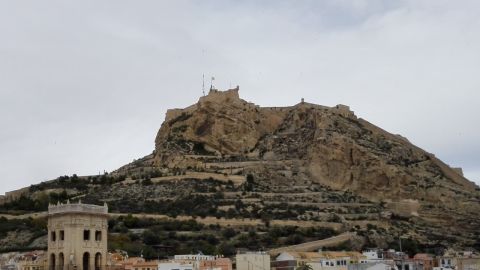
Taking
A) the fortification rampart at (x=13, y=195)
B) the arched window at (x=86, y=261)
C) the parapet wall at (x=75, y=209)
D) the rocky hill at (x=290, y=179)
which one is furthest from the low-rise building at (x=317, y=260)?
the fortification rampart at (x=13, y=195)

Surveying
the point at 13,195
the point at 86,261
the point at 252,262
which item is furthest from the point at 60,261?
the point at 13,195

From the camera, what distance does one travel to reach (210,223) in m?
82.2

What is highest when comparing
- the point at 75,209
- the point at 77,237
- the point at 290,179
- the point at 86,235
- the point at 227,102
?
the point at 227,102

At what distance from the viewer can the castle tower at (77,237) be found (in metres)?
38.0

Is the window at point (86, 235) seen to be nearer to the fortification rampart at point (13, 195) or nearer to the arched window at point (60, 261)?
the arched window at point (60, 261)

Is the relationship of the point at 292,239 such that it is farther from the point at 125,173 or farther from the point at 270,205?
the point at 125,173

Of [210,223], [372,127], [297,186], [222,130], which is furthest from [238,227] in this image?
[372,127]

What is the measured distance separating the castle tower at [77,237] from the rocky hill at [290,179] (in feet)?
141

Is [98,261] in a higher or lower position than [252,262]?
lower

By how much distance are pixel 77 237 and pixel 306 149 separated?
67.5 metres

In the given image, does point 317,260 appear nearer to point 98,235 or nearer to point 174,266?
point 174,266

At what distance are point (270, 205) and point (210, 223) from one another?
927cm

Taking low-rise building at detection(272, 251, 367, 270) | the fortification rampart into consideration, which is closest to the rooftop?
low-rise building at detection(272, 251, 367, 270)

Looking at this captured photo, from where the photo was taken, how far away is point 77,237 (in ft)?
125
